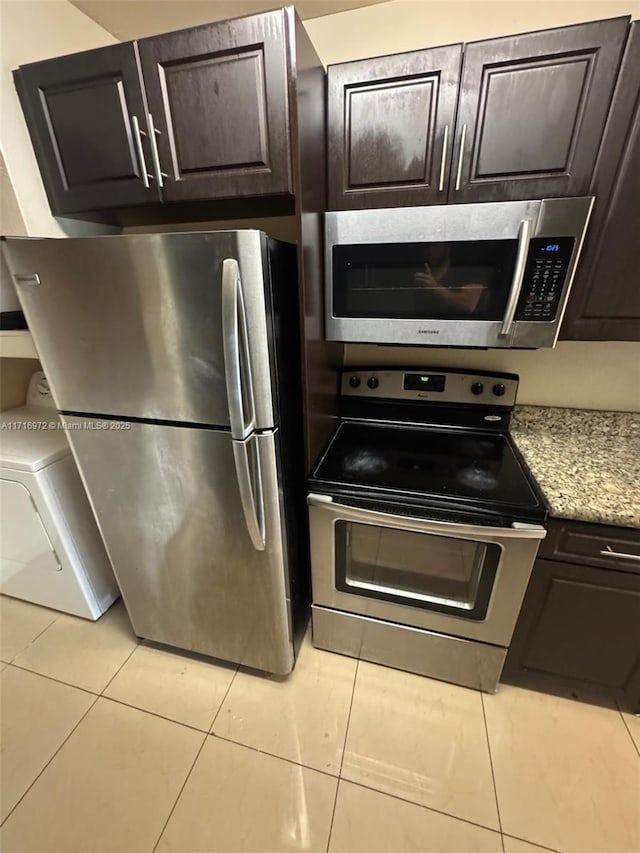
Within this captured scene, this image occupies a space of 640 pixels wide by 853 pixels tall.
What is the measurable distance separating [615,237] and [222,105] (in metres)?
1.22

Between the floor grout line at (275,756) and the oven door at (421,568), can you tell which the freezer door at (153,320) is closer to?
the oven door at (421,568)

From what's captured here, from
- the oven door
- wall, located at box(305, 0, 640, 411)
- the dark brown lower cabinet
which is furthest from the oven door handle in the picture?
Answer: wall, located at box(305, 0, 640, 411)

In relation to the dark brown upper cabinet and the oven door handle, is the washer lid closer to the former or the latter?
the dark brown upper cabinet

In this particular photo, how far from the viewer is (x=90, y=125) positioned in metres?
1.14

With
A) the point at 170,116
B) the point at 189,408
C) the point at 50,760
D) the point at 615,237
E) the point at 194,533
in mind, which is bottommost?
the point at 50,760

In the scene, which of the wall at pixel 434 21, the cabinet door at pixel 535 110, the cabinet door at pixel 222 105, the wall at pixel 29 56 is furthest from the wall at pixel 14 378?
the cabinet door at pixel 535 110

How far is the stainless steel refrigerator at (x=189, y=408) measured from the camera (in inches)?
37.5

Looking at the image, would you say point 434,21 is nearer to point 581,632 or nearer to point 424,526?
point 424,526

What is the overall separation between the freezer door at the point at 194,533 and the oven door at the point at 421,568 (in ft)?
0.60

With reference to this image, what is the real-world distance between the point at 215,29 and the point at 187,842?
234 cm

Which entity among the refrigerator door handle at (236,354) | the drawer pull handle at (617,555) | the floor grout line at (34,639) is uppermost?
the refrigerator door handle at (236,354)

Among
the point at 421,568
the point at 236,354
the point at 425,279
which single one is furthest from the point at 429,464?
the point at 236,354

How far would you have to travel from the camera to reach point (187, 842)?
1104 mm

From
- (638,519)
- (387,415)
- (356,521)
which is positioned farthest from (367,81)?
(638,519)
